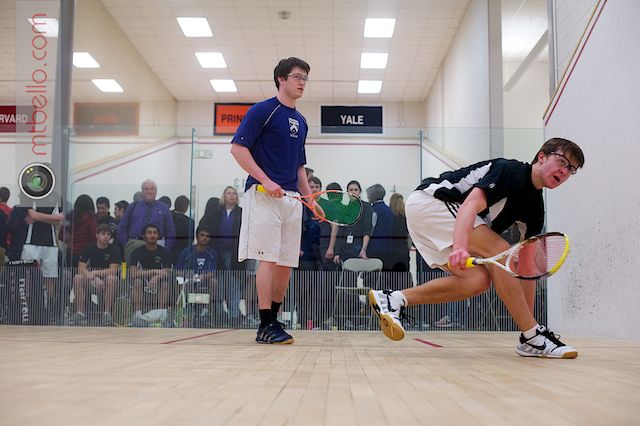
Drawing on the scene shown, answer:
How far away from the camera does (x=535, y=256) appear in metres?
1.84

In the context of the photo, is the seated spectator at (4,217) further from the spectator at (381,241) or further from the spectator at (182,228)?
Answer: the spectator at (381,241)

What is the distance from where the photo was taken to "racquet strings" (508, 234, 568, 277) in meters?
1.77

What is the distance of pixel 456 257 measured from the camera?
1.71 m

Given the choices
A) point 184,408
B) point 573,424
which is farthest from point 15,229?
point 573,424

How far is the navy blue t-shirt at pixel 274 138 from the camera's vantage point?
8.02ft

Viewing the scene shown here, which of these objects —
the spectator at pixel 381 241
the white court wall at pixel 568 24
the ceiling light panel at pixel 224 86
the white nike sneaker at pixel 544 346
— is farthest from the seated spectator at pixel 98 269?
the ceiling light panel at pixel 224 86

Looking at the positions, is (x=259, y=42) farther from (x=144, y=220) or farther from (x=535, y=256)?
(x=535, y=256)

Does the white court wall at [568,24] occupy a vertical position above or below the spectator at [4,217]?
above

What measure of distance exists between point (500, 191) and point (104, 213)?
3.39 meters

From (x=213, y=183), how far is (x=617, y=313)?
2668mm

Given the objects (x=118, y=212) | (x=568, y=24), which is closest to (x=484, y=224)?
(x=568, y=24)

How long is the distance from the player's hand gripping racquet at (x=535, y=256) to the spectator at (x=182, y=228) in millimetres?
3021

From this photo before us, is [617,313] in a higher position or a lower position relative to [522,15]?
lower

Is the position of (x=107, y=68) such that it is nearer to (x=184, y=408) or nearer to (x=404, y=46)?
(x=404, y=46)
